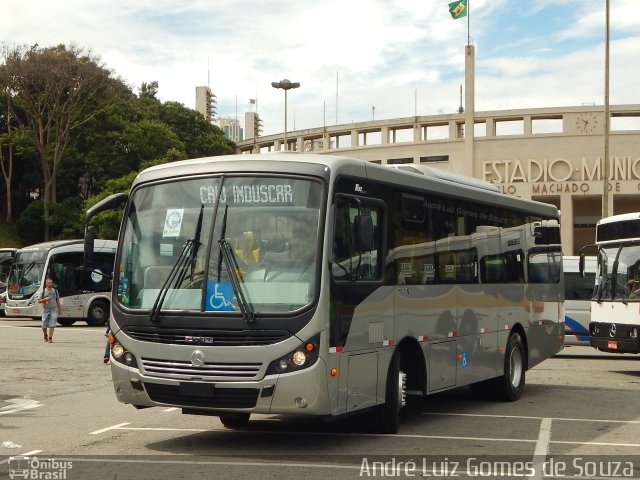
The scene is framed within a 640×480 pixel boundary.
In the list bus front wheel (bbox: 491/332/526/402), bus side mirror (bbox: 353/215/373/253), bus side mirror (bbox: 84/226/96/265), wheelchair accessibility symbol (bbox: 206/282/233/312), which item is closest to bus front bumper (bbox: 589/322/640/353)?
bus front wheel (bbox: 491/332/526/402)

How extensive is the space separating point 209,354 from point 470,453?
109 inches

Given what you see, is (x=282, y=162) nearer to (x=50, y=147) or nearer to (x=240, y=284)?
(x=240, y=284)

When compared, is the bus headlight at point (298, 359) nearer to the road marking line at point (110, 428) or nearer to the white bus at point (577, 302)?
the road marking line at point (110, 428)

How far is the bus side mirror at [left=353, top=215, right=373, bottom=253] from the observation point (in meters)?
9.77

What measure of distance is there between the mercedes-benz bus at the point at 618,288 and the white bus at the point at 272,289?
807 centimetres

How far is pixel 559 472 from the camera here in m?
8.73

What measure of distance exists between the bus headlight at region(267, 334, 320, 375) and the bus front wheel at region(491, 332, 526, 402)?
5974 mm

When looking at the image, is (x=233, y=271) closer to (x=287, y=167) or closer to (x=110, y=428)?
(x=287, y=167)

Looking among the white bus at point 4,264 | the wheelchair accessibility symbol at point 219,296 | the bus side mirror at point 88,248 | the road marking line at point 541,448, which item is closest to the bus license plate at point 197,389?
the wheelchair accessibility symbol at point 219,296

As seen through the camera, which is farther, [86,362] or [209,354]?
[86,362]

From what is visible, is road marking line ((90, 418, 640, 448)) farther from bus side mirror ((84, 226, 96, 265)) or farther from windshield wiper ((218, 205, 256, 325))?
windshield wiper ((218, 205, 256, 325))

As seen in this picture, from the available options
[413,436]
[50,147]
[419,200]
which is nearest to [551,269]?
[419,200]

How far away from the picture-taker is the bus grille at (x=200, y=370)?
9.19 meters

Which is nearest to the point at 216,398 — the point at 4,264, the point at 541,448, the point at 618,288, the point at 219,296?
the point at 219,296
